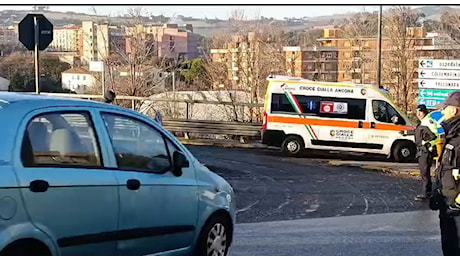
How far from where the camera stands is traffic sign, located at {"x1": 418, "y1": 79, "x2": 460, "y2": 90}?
1842cm

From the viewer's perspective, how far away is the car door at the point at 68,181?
4.58 metres

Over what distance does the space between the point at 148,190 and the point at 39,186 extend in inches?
41.7

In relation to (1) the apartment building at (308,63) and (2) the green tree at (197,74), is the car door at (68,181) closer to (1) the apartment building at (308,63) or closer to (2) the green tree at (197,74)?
(2) the green tree at (197,74)

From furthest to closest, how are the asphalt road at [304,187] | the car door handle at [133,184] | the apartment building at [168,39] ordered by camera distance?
the apartment building at [168,39]
the asphalt road at [304,187]
the car door handle at [133,184]

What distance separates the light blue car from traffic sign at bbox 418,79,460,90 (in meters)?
13.6

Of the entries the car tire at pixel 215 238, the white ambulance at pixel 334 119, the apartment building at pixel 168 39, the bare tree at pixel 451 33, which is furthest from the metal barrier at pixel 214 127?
the car tire at pixel 215 238

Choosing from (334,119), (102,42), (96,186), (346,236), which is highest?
(102,42)

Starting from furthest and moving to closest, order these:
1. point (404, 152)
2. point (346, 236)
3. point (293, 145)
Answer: point (293, 145) < point (404, 152) < point (346, 236)

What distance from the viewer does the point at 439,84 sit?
18.7m

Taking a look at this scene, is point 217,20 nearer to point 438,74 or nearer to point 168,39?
point 168,39

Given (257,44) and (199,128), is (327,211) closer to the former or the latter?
(199,128)

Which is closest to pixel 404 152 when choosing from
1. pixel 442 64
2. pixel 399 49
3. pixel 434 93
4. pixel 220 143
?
pixel 434 93

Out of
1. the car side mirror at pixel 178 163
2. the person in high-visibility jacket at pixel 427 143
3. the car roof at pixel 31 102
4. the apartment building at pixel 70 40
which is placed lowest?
the person in high-visibility jacket at pixel 427 143

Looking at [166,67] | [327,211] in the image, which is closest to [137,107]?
[166,67]
